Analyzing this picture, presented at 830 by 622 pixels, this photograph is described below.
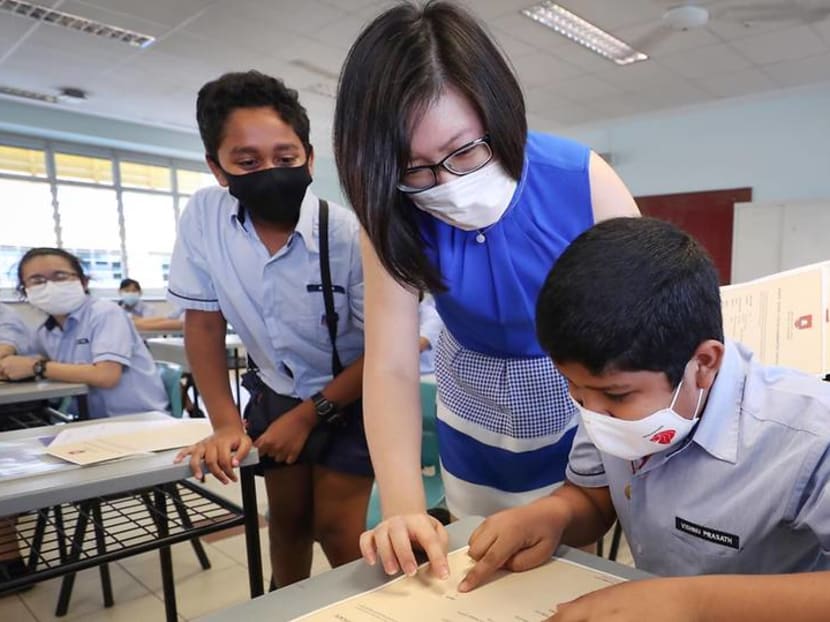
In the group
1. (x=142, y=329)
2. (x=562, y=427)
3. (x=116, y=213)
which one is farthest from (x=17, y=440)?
(x=116, y=213)

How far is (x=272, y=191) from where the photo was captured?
3.67 feet

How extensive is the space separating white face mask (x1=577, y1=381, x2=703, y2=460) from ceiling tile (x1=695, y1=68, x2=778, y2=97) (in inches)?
216

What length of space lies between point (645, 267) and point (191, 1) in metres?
4.11

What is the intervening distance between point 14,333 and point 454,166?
2.70 meters

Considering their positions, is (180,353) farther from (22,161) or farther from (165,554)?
(22,161)

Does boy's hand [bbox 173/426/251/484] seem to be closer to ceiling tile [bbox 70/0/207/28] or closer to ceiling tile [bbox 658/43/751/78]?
ceiling tile [bbox 70/0/207/28]

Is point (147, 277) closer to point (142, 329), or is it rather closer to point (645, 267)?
point (142, 329)

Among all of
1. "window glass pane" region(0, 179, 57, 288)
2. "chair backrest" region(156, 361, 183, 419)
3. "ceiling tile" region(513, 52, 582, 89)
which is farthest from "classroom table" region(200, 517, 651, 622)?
"window glass pane" region(0, 179, 57, 288)

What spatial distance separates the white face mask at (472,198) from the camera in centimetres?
76

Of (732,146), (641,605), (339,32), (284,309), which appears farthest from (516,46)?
(641,605)

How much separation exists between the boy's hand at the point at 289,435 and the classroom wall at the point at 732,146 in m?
6.11

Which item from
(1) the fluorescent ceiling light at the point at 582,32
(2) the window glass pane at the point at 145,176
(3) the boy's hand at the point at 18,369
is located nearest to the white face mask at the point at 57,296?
(3) the boy's hand at the point at 18,369

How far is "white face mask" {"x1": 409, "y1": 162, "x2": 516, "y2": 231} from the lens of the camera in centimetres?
76

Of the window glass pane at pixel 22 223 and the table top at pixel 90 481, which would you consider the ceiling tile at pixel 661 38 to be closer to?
the table top at pixel 90 481
